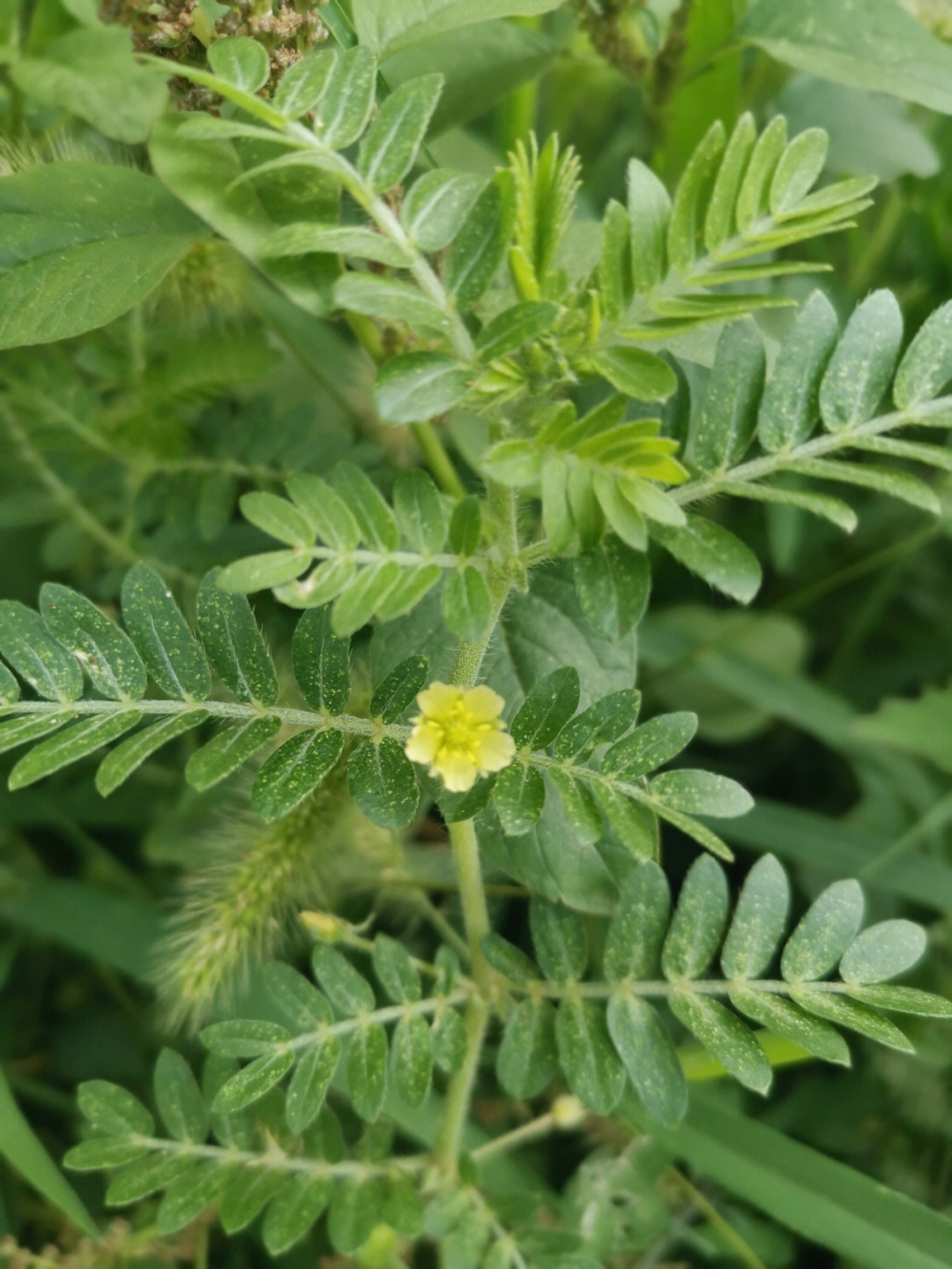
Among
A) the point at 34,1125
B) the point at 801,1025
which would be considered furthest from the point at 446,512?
the point at 34,1125

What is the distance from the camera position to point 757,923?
76 cm

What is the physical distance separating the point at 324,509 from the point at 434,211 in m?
0.17

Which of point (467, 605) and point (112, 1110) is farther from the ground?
point (467, 605)

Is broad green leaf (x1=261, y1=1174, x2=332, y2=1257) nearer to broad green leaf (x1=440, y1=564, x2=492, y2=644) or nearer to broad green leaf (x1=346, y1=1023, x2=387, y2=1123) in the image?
broad green leaf (x1=346, y1=1023, x2=387, y2=1123)

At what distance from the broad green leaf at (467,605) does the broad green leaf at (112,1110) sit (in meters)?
0.45

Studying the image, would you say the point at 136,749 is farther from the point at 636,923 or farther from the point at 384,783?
the point at 636,923

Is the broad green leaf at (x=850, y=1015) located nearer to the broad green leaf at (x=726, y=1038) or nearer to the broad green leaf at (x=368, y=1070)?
the broad green leaf at (x=726, y=1038)

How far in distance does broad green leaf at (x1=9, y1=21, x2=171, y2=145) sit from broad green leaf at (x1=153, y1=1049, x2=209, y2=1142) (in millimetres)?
664

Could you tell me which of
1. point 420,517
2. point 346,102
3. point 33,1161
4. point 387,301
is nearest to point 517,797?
point 420,517

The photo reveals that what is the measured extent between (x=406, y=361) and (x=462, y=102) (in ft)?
1.45

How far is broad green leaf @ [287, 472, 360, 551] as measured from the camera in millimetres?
592

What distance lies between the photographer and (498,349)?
59 centimetres

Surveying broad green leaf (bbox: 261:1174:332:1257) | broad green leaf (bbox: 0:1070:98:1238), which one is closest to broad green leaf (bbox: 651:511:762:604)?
broad green leaf (bbox: 261:1174:332:1257)

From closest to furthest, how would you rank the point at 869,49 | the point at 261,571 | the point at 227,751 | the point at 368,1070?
the point at 261,571 → the point at 227,751 → the point at 368,1070 → the point at 869,49
